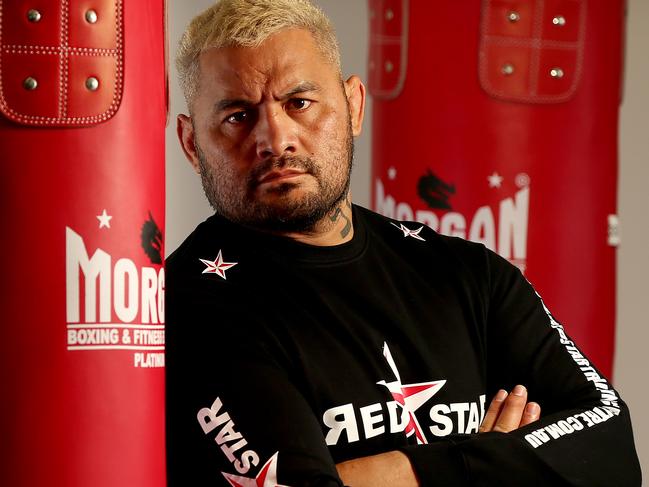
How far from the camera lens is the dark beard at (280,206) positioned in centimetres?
146

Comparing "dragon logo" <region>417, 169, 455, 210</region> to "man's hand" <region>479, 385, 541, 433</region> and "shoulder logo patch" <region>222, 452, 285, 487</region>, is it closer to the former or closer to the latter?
"man's hand" <region>479, 385, 541, 433</region>

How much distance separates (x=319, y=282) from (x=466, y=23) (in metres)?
0.77

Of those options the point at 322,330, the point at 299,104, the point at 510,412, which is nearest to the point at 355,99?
the point at 299,104

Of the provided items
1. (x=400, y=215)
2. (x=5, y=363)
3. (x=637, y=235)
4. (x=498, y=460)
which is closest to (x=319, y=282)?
(x=498, y=460)

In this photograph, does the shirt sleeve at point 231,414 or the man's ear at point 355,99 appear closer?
the shirt sleeve at point 231,414

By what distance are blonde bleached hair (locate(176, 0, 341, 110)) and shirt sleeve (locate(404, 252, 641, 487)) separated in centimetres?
40

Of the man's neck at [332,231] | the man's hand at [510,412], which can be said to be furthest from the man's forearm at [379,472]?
the man's neck at [332,231]

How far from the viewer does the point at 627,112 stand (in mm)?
3096

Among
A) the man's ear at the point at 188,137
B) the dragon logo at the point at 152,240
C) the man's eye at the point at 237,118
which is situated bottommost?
the dragon logo at the point at 152,240

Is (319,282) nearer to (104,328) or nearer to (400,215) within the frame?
(104,328)

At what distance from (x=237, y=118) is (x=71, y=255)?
37cm

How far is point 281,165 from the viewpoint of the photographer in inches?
57.1

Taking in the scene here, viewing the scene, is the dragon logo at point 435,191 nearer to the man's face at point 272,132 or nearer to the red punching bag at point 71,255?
the man's face at point 272,132

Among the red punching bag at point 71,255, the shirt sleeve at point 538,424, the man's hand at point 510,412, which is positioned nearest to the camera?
the red punching bag at point 71,255
